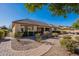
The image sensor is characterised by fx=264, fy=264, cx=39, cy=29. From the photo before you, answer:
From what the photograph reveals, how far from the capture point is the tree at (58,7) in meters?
5.96

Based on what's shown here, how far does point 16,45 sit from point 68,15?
54.7 inches

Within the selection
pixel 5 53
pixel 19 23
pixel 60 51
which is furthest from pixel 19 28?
pixel 60 51

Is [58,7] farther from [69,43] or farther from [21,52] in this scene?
[21,52]

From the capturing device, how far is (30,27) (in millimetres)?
6172

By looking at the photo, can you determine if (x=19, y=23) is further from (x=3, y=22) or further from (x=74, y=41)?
(x=74, y=41)

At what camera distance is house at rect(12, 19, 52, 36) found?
6074 millimetres

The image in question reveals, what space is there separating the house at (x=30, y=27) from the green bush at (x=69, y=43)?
16.3 inches

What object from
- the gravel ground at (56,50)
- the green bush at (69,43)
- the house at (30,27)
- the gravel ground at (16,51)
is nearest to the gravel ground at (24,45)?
the gravel ground at (16,51)

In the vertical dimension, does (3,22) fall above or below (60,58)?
above

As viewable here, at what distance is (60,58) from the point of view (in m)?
5.99

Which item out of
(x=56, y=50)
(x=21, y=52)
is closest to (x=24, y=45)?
(x=21, y=52)

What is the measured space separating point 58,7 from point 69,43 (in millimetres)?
868

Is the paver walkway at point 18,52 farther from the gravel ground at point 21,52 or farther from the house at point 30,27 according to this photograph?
the house at point 30,27

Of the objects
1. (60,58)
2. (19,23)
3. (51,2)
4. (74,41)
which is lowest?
(60,58)
